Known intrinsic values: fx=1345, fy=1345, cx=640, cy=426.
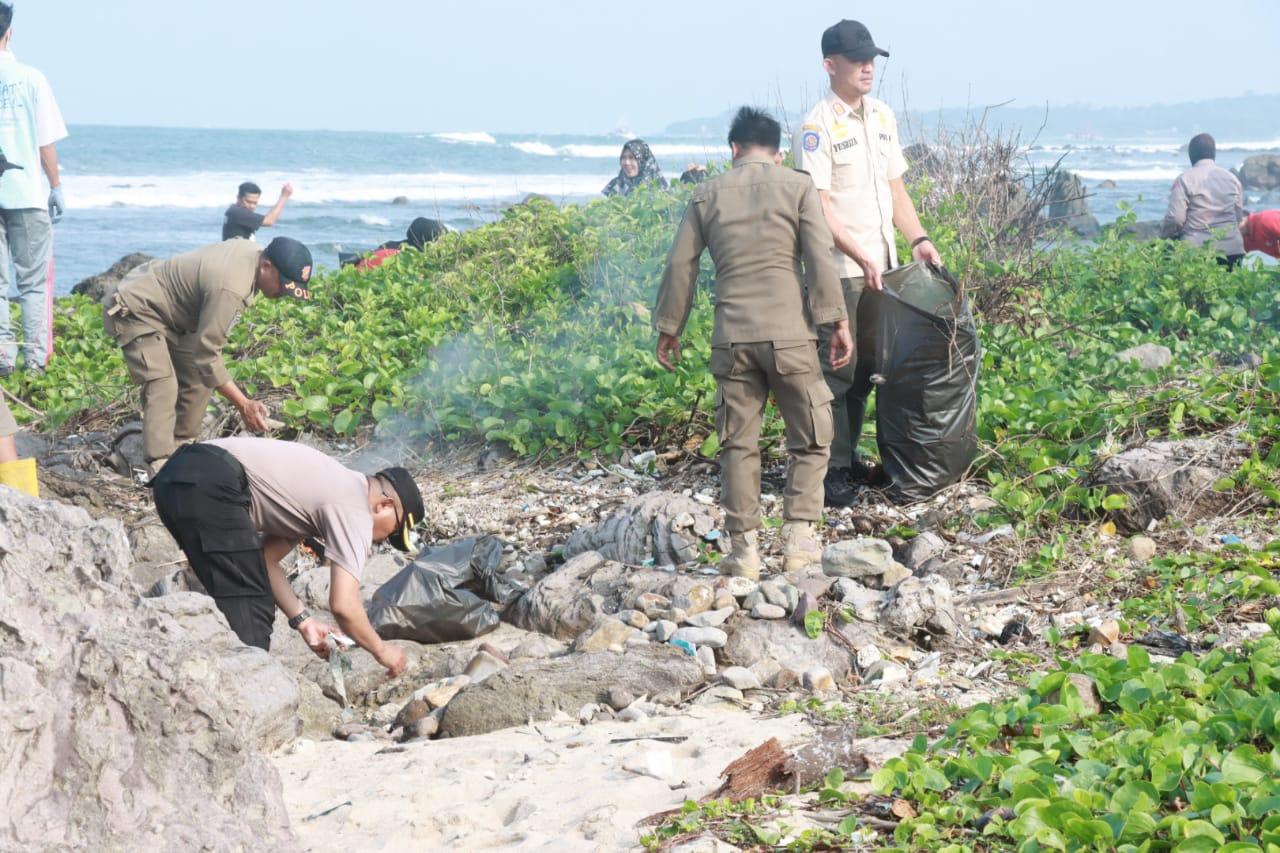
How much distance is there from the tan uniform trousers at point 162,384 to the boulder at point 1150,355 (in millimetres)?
4900

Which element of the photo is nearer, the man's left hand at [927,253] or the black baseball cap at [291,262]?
the man's left hand at [927,253]

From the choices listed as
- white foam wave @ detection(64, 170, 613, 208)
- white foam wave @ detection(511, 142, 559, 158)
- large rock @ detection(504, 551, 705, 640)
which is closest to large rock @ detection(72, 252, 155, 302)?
large rock @ detection(504, 551, 705, 640)

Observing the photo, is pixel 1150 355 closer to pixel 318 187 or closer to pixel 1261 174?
pixel 318 187

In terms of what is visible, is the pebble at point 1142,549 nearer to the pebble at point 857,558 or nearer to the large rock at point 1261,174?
the pebble at point 857,558

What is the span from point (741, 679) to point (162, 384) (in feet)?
12.8

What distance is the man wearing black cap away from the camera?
4.33 meters

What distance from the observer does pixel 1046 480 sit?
568cm

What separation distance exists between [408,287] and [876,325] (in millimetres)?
4714

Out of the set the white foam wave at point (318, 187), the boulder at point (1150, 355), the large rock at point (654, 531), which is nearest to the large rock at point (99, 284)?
the large rock at point (654, 531)

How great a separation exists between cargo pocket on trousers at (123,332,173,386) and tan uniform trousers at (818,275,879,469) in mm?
3305

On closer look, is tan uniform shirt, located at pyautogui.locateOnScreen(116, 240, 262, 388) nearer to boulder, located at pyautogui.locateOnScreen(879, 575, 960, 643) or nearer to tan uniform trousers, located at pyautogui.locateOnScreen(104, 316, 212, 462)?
tan uniform trousers, located at pyautogui.locateOnScreen(104, 316, 212, 462)

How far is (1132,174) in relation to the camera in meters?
52.7

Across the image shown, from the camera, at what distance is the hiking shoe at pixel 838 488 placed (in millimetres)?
6215

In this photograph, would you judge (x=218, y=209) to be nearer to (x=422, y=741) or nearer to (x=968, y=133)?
(x=968, y=133)
